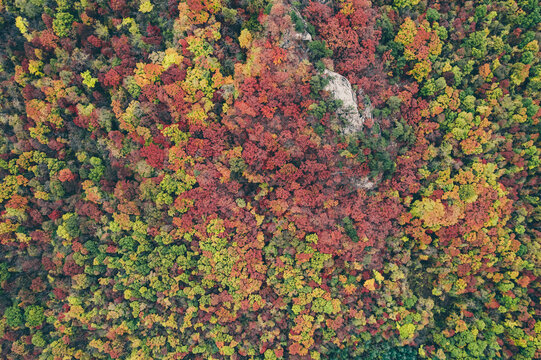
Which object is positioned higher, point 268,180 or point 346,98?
point 346,98

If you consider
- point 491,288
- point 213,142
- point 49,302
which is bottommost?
point 49,302

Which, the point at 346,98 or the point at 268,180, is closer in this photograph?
the point at 346,98

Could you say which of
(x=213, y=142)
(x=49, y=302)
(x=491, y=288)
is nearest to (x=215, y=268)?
(x=213, y=142)

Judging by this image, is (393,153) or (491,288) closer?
(393,153)

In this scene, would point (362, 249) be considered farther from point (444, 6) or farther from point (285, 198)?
point (444, 6)

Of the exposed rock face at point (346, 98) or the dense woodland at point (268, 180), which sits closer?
the exposed rock face at point (346, 98)
